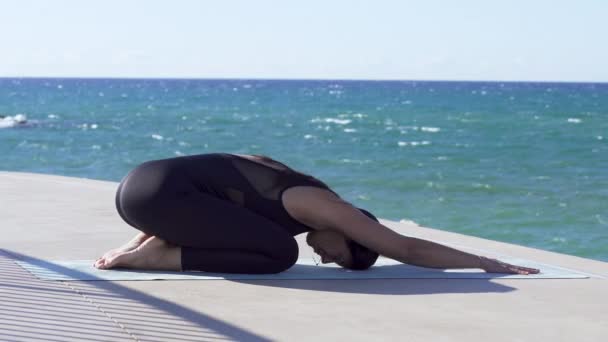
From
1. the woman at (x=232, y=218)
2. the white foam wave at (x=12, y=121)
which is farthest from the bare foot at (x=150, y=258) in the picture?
the white foam wave at (x=12, y=121)

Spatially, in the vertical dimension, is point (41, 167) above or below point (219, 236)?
above

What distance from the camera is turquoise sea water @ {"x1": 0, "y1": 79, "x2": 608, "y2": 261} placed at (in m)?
20.0

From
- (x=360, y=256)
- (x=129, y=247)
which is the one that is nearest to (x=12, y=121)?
(x=129, y=247)

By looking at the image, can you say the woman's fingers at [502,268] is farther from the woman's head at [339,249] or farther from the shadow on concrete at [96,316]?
the shadow on concrete at [96,316]

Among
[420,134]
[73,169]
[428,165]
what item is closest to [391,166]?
[428,165]

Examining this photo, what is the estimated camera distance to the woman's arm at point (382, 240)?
621 cm

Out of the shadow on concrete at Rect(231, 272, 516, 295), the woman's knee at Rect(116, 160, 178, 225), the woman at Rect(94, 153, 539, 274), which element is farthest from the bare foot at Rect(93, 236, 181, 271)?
the shadow on concrete at Rect(231, 272, 516, 295)

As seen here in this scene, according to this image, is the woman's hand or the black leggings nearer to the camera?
the black leggings

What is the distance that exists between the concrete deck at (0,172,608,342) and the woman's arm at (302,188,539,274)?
7.4 inches

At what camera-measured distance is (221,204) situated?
623cm

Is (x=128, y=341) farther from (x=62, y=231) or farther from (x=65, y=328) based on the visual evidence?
(x=62, y=231)

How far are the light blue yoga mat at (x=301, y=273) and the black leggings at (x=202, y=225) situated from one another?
0.08 meters

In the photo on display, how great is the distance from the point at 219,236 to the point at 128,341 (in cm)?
158

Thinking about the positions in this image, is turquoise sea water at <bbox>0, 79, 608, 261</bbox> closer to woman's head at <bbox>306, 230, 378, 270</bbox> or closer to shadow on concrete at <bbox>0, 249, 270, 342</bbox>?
woman's head at <bbox>306, 230, 378, 270</bbox>
